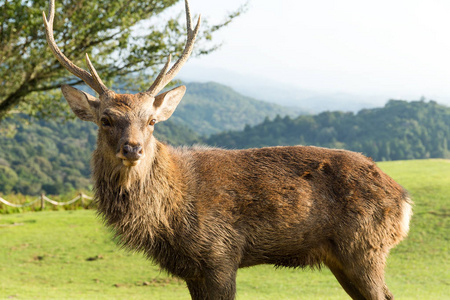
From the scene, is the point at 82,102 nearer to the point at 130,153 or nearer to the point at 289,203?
the point at 130,153

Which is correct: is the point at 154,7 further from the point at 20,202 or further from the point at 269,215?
the point at 20,202

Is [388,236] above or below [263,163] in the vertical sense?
below

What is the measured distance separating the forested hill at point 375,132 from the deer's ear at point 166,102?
6263cm

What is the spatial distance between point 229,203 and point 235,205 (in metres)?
0.06

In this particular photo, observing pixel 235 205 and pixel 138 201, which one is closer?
pixel 138 201

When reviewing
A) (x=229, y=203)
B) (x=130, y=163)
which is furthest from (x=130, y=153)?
(x=229, y=203)

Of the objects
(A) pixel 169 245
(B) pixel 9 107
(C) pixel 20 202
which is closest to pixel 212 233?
(A) pixel 169 245

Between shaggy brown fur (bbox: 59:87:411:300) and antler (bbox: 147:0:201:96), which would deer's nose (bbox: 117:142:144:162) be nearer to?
shaggy brown fur (bbox: 59:87:411:300)

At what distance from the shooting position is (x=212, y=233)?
4359mm

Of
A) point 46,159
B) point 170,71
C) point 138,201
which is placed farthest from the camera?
point 46,159

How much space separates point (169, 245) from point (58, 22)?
717 cm

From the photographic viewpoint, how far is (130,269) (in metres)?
9.72

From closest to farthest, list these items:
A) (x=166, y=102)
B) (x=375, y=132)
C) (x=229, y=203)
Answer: (x=229, y=203) → (x=166, y=102) → (x=375, y=132)

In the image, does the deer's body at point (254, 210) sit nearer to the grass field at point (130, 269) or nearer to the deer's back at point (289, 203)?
the deer's back at point (289, 203)
